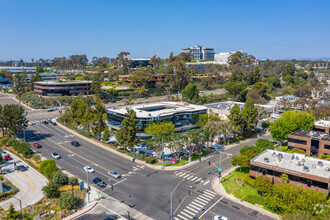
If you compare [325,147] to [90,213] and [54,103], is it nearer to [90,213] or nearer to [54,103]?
[90,213]

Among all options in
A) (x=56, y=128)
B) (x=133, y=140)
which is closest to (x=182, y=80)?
(x=56, y=128)

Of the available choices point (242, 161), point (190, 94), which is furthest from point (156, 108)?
point (242, 161)

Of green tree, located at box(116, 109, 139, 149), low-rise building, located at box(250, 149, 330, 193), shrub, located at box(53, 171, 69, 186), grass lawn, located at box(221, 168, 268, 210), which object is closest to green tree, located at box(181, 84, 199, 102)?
green tree, located at box(116, 109, 139, 149)

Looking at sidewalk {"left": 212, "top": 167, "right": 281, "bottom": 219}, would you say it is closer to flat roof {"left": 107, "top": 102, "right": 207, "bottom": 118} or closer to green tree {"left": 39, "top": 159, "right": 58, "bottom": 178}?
green tree {"left": 39, "top": 159, "right": 58, "bottom": 178}

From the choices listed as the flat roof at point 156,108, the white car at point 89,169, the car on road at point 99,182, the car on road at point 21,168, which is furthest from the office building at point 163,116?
the car on road at point 21,168

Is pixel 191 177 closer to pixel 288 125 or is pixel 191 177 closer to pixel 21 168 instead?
pixel 288 125

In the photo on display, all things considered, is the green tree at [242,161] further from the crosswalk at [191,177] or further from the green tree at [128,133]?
the green tree at [128,133]
